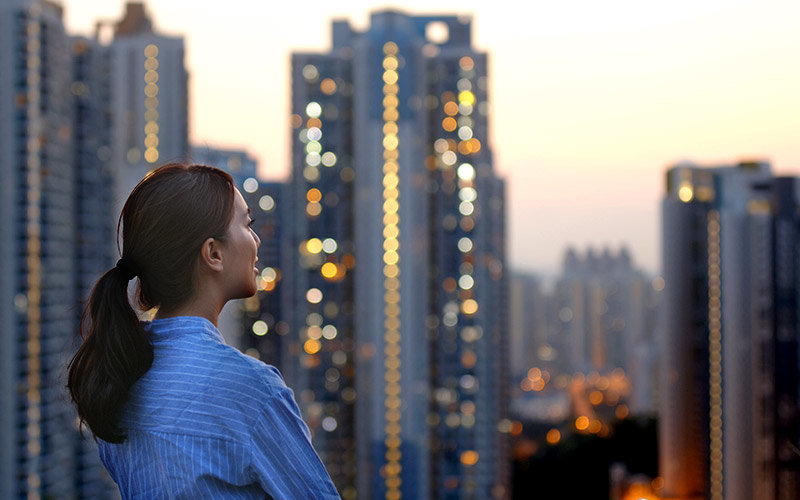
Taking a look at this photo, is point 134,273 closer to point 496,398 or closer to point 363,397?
point 363,397

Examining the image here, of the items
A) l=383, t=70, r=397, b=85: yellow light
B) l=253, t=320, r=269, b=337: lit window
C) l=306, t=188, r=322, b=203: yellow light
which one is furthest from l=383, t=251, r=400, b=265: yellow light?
l=253, t=320, r=269, b=337: lit window

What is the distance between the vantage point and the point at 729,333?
12695 millimetres

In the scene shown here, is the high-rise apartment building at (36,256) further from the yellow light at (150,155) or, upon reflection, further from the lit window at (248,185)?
the lit window at (248,185)

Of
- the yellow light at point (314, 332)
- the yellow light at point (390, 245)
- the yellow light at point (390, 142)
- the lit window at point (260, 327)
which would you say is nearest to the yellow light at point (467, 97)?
the yellow light at point (390, 142)

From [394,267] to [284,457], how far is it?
14.1 m

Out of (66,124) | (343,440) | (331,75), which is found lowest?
(343,440)

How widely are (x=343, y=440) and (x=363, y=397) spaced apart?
Result: 0.85 metres

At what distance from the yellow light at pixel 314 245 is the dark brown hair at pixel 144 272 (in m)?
14.3

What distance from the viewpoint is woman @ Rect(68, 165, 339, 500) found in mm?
→ 727

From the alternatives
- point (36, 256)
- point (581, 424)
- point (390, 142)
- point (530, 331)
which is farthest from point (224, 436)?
point (530, 331)

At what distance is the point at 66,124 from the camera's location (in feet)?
44.5

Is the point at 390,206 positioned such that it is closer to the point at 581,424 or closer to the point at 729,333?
the point at 729,333

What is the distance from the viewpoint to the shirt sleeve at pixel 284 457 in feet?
2.38

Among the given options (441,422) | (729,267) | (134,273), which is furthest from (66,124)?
(134,273)
